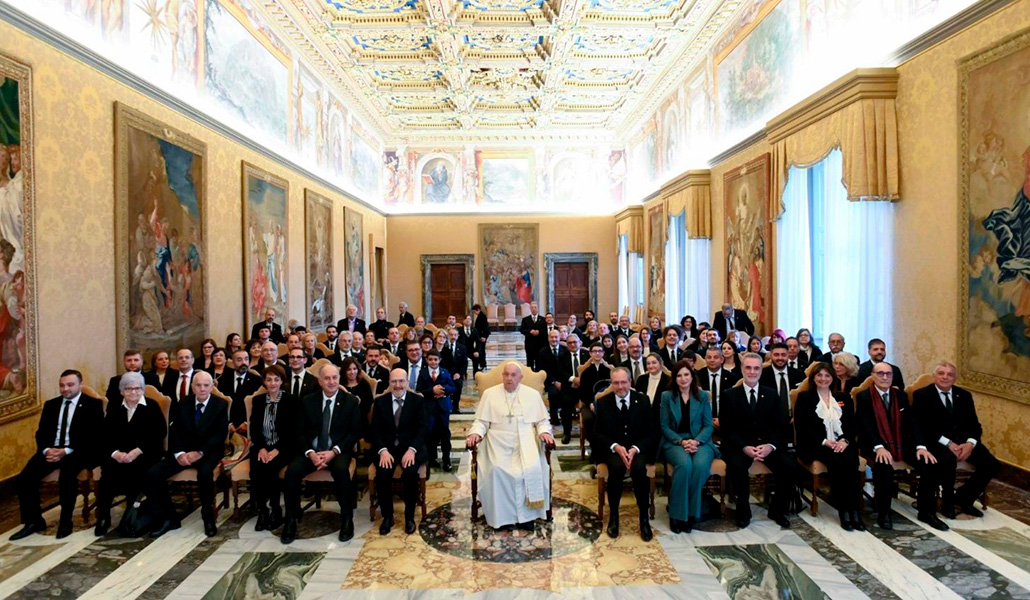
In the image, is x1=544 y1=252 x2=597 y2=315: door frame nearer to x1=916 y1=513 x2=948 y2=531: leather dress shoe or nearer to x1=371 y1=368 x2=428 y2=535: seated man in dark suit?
x1=371 y1=368 x2=428 y2=535: seated man in dark suit

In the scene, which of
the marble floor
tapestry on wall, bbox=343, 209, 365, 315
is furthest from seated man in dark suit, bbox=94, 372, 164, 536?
tapestry on wall, bbox=343, 209, 365, 315

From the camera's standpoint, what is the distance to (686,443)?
5.33 meters

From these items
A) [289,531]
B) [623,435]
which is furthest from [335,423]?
[623,435]

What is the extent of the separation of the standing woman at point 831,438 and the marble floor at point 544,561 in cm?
24

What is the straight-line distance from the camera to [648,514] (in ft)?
17.2

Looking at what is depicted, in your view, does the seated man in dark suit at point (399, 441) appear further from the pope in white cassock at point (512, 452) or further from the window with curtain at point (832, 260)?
the window with curtain at point (832, 260)

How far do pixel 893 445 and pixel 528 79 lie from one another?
1375cm

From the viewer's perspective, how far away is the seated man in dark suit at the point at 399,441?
5.24m

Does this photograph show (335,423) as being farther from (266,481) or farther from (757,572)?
(757,572)

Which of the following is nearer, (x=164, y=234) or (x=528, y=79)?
(x=164, y=234)

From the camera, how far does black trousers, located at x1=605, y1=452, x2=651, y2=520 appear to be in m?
5.09

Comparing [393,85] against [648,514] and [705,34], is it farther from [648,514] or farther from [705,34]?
[648,514]

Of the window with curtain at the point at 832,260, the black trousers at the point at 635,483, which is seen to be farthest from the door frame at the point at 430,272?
the black trousers at the point at 635,483

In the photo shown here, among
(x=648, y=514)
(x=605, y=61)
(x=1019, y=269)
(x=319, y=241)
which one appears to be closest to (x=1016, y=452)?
(x=1019, y=269)
